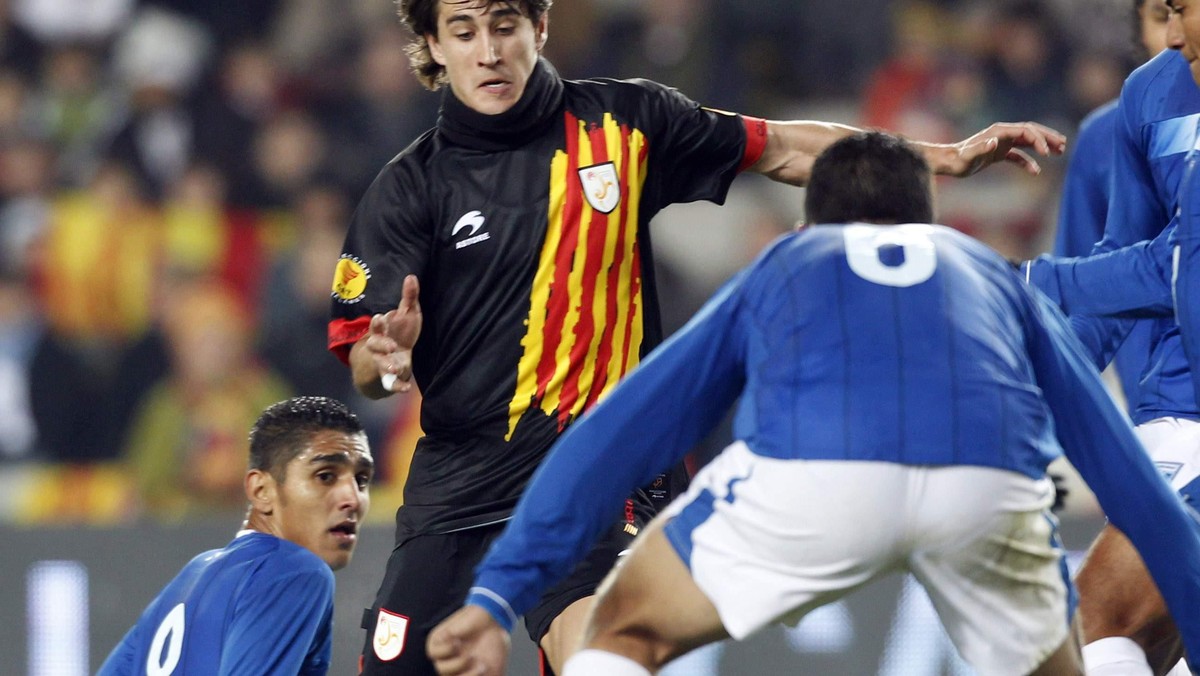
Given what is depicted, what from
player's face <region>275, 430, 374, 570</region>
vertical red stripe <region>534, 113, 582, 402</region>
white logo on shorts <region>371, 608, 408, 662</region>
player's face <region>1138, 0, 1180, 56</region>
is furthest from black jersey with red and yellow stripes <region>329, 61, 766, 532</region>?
player's face <region>1138, 0, 1180, 56</region>

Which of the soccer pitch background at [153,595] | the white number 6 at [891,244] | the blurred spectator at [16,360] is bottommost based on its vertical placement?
the soccer pitch background at [153,595]

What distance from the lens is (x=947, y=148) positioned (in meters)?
4.27

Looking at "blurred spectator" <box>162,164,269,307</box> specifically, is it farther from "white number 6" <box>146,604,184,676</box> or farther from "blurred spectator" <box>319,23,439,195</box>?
"white number 6" <box>146,604,184,676</box>

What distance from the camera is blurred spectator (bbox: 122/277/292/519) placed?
27.6 feet

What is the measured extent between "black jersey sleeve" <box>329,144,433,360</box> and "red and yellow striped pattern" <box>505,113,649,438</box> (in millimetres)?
298

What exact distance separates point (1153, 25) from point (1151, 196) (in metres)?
1.13

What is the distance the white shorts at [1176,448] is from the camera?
4.25 meters

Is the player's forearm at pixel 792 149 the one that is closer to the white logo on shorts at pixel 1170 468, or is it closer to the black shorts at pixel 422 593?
the black shorts at pixel 422 593

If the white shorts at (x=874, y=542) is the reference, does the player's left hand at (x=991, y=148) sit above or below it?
above

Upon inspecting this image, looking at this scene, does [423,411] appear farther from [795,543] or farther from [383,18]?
[383,18]

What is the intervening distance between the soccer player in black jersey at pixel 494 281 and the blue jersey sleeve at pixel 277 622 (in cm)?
17

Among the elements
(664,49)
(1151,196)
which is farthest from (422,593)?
(664,49)

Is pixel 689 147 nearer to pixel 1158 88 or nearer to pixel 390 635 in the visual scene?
pixel 1158 88

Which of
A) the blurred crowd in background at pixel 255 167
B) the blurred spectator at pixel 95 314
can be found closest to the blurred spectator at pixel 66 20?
the blurred crowd in background at pixel 255 167
